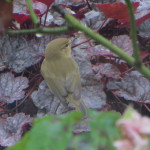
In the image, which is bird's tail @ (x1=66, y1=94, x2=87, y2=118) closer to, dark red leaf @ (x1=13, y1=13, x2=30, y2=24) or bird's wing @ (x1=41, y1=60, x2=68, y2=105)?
bird's wing @ (x1=41, y1=60, x2=68, y2=105)

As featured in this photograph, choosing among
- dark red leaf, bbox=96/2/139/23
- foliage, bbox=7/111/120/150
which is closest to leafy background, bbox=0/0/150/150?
dark red leaf, bbox=96/2/139/23

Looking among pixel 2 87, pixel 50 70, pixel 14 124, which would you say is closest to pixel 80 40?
pixel 50 70

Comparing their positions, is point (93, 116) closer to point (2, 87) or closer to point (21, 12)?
point (2, 87)

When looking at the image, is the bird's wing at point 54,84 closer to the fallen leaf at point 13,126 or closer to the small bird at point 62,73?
the small bird at point 62,73

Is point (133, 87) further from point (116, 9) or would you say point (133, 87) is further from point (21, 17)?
point (21, 17)

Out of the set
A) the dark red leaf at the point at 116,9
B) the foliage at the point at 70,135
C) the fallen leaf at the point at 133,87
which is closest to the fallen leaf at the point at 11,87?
the fallen leaf at the point at 133,87

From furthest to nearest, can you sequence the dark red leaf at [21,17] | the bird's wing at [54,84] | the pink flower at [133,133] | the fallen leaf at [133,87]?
the dark red leaf at [21,17]
the bird's wing at [54,84]
the fallen leaf at [133,87]
the pink flower at [133,133]

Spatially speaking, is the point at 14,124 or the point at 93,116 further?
the point at 14,124
